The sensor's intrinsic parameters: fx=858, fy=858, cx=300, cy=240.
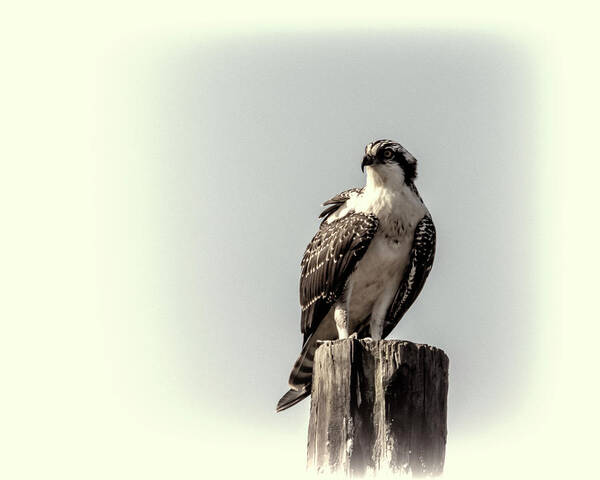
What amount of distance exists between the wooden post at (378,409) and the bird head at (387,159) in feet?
10.2

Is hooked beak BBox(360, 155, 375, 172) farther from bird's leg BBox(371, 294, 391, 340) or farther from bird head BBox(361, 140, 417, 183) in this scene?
bird's leg BBox(371, 294, 391, 340)

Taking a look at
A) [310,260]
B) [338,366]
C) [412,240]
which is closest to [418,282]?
[412,240]

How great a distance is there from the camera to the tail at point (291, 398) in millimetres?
8164

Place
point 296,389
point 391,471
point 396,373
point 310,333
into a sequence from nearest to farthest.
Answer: point 391,471
point 396,373
point 296,389
point 310,333

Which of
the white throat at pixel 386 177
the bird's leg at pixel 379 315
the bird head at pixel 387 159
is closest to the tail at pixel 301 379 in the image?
the bird's leg at pixel 379 315

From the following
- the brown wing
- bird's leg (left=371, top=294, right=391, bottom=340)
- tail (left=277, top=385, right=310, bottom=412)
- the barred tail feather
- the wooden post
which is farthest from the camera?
bird's leg (left=371, top=294, right=391, bottom=340)

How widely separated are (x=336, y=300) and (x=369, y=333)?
2.35 feet

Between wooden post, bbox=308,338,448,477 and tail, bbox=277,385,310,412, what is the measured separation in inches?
86.8

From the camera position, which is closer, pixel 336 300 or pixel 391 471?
pixel 391 471

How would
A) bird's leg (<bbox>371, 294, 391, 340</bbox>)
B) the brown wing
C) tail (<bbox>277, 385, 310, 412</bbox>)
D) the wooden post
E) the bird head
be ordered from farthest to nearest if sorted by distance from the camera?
1. bird's leg (<bbox>371, 294, 391, 340</bbox>)
2. the bird head
3. the brown wing
4. tail (<bbox>277, 385, 310, 412</bbox>)
5. the wooden post

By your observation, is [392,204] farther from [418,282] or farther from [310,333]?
[310,333]

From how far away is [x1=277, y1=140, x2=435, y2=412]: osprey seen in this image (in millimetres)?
8594

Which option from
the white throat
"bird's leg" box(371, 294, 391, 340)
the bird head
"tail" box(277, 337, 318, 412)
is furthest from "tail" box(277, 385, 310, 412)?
the bird head

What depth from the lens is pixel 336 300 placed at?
8672 millimetres
